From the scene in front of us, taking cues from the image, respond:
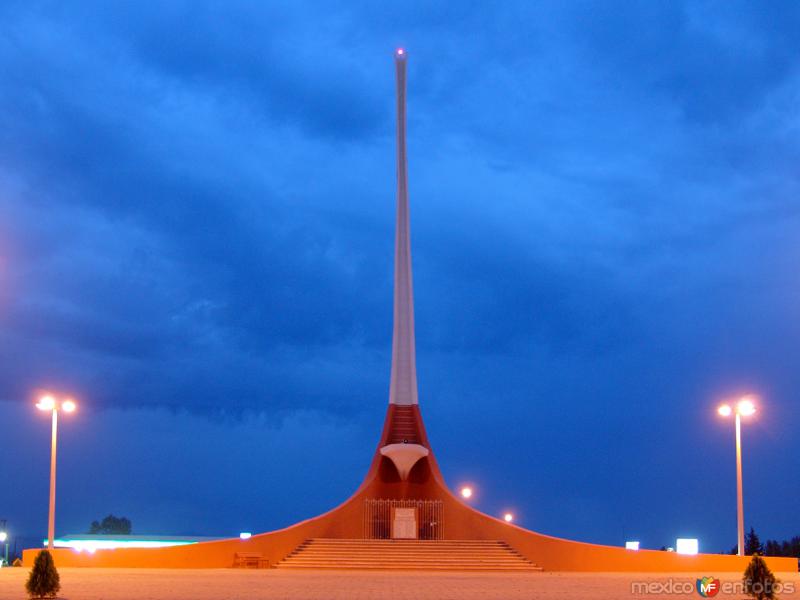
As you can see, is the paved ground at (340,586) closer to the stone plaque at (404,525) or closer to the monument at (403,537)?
the monument at (403,537)

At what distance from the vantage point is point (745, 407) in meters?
21.8

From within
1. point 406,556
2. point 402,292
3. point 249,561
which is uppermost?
point 402,292

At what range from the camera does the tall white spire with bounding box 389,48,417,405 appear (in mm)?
32938

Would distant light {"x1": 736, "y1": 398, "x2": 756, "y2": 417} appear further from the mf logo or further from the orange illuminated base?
the mf logo

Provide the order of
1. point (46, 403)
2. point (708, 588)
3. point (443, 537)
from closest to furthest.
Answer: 1. point (708, 588)
2. point (46, 403)
3. point (443, 537)

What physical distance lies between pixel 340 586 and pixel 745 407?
10.4 m

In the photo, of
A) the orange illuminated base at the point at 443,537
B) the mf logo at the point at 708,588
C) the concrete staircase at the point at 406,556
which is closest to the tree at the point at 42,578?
the mf logo at the point at 708,588

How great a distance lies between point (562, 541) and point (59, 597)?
49.2 feet

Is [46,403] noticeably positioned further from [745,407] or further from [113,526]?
[113,526]

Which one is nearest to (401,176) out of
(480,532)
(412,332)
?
(412,332)

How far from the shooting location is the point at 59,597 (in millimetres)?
13219

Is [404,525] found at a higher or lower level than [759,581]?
higher

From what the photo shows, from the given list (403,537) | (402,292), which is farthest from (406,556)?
(402,292)

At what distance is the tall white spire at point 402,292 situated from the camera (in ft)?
108
